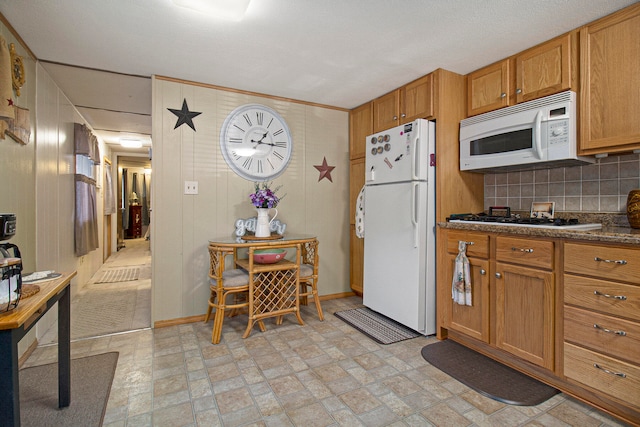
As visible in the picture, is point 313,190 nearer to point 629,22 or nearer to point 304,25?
point 304,25

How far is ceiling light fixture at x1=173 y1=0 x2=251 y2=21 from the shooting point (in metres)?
1.71

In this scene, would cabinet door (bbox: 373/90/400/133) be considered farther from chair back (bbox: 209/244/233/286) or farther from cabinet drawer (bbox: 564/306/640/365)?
cabinet drawer (bbox: 564/306/640/365)

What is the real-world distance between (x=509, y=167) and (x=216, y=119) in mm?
2513

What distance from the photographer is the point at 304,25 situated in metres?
2.00

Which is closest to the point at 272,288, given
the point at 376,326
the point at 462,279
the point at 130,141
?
the point at 376,326

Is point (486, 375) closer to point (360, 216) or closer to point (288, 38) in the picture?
point (360, 216)

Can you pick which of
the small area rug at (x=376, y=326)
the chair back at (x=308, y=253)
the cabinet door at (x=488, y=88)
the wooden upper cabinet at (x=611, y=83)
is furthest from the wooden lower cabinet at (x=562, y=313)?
the chair back at (x=308, y=253)

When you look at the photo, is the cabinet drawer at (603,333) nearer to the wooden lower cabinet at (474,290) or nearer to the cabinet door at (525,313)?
the cabinet door at (525,313)

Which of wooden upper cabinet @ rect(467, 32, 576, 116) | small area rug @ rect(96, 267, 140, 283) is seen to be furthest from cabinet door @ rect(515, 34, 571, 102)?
small area rug @ rect(96, 267, 140, 283)

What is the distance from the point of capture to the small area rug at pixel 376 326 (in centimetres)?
253

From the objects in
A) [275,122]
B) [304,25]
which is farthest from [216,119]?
[304,25]

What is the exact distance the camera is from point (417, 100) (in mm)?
2760

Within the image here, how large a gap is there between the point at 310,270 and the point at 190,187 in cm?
132

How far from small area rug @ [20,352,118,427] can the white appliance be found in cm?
208
